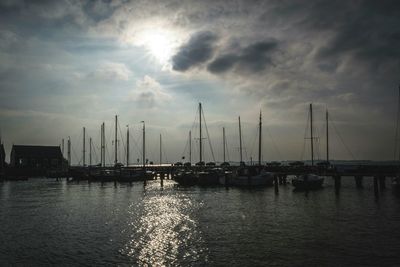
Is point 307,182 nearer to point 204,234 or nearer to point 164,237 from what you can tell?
point 204,234

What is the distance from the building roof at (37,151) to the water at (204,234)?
90.8 m

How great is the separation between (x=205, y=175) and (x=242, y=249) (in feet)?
171

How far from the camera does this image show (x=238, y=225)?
31.1 metres

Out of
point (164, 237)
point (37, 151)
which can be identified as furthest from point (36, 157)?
point (164, 237)

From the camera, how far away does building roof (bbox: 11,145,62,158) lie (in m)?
128

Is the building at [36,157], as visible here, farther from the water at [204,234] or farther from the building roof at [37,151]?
the water at [204,234]

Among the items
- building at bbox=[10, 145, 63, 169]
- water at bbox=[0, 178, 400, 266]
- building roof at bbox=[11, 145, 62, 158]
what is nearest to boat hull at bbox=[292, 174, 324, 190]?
water at bbox=[0, 178, 400, 266]

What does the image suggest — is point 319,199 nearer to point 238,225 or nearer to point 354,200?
point 354,200

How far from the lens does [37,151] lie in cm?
13100

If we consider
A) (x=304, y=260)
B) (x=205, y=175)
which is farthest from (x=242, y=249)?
(x=205, y=175)

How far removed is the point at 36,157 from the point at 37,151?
88.0 inches

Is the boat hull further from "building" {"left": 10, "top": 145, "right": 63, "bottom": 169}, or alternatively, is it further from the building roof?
the building roof

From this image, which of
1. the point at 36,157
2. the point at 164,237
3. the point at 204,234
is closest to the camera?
the point at 164,237

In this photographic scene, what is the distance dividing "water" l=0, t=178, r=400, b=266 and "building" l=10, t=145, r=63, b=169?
297 feet
